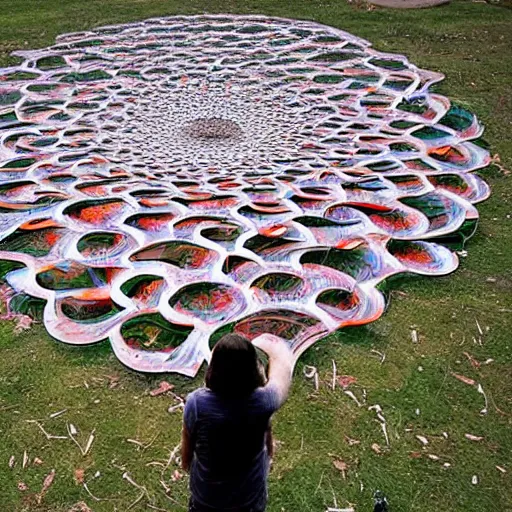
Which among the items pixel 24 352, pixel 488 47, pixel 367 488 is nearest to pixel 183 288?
pixel 24 352

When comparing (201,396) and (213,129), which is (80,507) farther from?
(213,129)

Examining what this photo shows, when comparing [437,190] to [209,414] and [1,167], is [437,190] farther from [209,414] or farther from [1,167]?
[209,414]

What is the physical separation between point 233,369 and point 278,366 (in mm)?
226

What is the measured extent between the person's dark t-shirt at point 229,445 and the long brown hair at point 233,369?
0.03m

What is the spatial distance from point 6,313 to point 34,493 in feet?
3.92

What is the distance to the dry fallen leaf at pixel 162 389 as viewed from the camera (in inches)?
128

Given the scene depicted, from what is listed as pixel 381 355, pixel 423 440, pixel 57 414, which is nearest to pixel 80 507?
pixel 57 414

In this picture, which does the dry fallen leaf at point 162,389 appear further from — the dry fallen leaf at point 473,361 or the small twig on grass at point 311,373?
the dry fallen leaf at point 473,361

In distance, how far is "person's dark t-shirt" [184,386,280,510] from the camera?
1901 millimetres

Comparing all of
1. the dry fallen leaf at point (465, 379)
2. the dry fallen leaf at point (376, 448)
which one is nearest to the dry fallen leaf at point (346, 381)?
the dry fallen leaf at point (376, 448)

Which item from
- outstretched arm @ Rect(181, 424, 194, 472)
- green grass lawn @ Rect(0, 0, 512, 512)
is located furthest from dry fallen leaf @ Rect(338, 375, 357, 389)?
outstretched arm @ Rect(181, 424, 194, 472)

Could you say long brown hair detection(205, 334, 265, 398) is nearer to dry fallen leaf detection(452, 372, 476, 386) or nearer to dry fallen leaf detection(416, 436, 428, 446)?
dry fallen leaf detection(416, 436, 428, 446)

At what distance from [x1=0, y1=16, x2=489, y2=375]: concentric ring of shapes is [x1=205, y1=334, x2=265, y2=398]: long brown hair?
1.48 m

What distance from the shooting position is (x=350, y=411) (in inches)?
125
